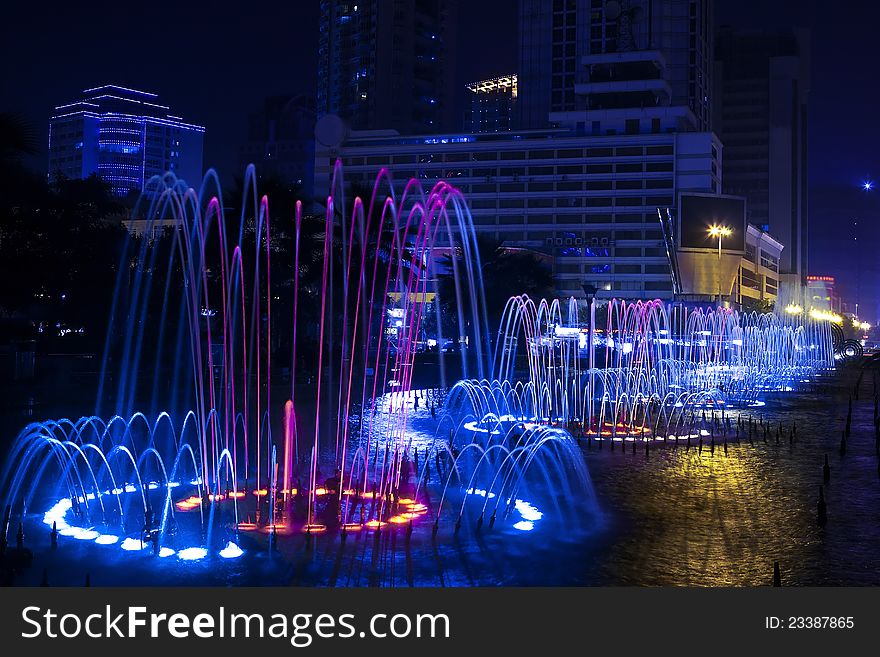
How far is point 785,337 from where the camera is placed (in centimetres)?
8138

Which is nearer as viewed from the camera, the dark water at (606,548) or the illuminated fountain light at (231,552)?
the dark water at (606,548)

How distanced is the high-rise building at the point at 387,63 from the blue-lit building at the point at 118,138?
1547 inches

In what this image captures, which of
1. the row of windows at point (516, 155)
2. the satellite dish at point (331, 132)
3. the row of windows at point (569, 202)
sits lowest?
the row of windows at point (569, 202)

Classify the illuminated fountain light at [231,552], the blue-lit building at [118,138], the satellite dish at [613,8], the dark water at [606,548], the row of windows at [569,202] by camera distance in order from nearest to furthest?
the dark water at [606,548] < the illuminated fountain light at [231,552] < the row of windows at [569,202] < the satellite dish at [613,8] < the blue-lit building at [118,138]

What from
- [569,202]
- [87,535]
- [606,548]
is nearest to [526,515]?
[606,548]

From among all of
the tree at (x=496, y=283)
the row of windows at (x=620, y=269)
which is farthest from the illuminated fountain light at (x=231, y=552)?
the row of windows at (x=620, y=269)

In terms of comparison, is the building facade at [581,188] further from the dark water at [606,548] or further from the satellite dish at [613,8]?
the dark water at [606,548]

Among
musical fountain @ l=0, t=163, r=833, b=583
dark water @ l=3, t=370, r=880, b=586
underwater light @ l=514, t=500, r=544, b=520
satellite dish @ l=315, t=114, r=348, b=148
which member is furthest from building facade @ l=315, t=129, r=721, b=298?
underwater light @ l=514, t=500, r=544, b=520

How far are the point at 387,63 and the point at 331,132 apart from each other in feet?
130

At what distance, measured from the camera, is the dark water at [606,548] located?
9594 millimetres

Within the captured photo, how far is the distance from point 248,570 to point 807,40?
20430cm

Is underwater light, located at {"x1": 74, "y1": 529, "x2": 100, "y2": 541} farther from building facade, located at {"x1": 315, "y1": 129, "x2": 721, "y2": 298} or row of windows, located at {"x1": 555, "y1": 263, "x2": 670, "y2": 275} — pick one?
row of windows, located at {"x1": 555, "y1": 263, "x2": 670, "y2": 275}

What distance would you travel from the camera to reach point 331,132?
377 feet

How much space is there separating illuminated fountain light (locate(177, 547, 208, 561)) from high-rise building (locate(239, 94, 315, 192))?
166 metres
